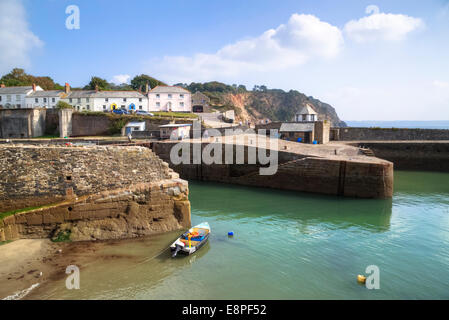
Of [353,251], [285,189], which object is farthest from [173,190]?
[285,189]

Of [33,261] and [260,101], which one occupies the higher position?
[260,101]

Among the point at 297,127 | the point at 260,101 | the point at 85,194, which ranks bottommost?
the point at 85,194

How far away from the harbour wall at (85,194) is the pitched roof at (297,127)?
71.2 feet

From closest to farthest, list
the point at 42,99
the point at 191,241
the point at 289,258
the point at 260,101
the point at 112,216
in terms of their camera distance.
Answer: the point at 289,258
the point at 191,241
the point at 112,216
the point at 42,99
the point at 260,101

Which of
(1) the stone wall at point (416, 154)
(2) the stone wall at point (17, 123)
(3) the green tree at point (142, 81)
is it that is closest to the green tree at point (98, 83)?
(3) the green tree at point (142, 81)

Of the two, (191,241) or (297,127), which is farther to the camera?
(297,127)

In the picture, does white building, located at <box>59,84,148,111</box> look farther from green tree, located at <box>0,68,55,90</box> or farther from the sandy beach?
the sandy beach

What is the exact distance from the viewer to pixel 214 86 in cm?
9700

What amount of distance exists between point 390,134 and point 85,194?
36475 mm

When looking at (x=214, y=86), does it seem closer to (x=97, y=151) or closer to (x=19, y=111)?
(x=19, y=111)

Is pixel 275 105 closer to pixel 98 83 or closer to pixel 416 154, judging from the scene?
pixel 98 83

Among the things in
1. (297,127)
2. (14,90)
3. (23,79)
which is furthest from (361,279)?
(23,79)

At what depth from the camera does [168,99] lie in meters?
46.4
